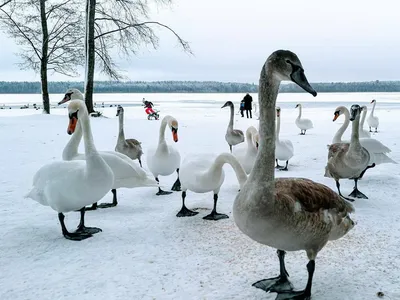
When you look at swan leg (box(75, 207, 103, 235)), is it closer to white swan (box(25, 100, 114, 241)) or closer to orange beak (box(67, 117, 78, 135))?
white swan (box(25, 100, 114, 241))

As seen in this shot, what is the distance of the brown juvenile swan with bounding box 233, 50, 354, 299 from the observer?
2.75m

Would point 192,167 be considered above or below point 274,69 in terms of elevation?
below

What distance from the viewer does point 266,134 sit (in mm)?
2971

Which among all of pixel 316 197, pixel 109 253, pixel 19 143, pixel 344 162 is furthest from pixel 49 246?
pixel 19 143

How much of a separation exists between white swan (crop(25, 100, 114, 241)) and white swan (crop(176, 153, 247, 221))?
112 cm

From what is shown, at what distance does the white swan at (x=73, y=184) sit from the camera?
4.12 meters

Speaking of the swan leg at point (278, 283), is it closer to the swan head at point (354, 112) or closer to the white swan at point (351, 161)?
the white swan at point (351, 161)

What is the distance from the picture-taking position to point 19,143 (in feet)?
36.5

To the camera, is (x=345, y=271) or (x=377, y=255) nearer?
(x=345, y=271)

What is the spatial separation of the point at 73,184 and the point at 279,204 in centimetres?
230

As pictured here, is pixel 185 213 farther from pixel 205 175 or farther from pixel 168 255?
pixel 168 255

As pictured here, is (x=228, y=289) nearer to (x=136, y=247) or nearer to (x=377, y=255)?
(x=136, y=247)

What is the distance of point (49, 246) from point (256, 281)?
2179 mm

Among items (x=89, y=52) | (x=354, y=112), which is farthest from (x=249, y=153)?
(x=89, y=52)
